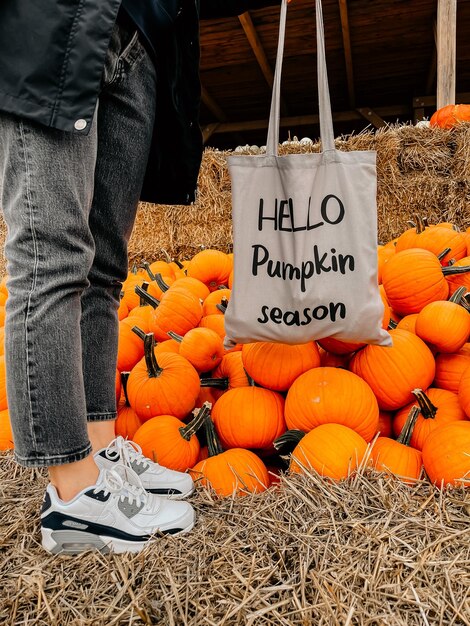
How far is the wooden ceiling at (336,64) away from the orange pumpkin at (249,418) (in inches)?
218

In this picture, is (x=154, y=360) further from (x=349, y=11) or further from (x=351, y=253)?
(x=349, y=11)

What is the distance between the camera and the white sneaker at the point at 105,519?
98 cm

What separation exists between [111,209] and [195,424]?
2.25 feet

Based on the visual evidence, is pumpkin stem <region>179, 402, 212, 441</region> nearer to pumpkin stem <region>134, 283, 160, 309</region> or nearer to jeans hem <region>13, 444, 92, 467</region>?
jeans hem <region>13, 444, 92, 467</region>

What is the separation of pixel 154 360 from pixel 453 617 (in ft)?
3.52

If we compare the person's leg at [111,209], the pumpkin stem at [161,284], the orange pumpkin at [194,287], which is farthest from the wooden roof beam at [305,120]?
the person's leg at [111,209]

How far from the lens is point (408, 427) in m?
1.41

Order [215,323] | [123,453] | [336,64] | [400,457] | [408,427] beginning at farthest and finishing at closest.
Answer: [336,64]
[215,323]
[408,427]
[400,457]
[123,453]

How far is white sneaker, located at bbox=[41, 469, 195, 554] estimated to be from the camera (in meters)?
0.98

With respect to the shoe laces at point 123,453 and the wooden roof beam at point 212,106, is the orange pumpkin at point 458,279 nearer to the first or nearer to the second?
the shoe laces at point 123,453

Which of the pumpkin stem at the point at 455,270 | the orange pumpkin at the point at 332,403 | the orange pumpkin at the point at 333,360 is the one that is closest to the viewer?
the orange pumpkin at the point at 332,403

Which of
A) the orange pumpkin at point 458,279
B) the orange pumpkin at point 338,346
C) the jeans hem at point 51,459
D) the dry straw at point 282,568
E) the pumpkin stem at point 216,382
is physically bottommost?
the dry straw at point 282,568

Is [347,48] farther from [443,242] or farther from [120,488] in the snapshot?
[120,488]

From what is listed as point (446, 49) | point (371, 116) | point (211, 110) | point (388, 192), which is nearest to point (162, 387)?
point (388, 192)
